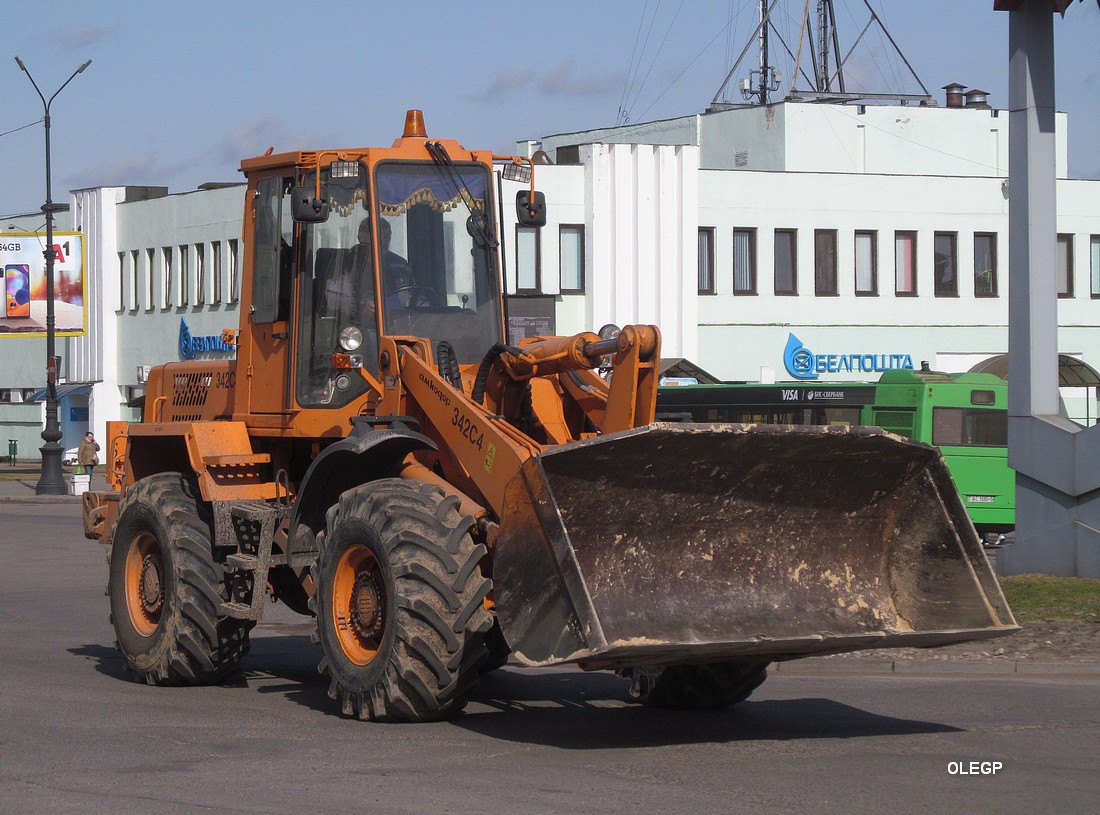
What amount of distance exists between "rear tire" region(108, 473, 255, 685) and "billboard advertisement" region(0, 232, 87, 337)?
128ft

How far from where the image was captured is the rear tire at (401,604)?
28.2 feet

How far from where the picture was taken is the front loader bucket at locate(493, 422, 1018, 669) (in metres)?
8.20

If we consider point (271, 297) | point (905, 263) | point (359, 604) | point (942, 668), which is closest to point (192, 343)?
point (905, 263)

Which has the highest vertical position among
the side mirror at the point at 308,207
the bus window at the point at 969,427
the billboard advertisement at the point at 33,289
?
the billboard advertisement at the point at 33,289

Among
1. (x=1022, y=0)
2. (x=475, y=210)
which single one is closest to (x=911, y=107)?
(x=1022, y=0)

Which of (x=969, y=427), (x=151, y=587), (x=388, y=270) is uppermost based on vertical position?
(x=388, y=270)

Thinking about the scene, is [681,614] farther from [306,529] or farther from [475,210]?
[475,210]

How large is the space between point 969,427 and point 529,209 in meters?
18.7

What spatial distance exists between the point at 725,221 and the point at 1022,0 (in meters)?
31.3

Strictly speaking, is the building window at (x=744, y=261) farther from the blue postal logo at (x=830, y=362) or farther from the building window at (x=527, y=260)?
the building window at (x=527, y=260)

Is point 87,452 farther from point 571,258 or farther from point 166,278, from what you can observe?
point 571,258

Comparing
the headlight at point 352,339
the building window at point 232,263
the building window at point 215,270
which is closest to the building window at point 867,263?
the building window at point 232,263

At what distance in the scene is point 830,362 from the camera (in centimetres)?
4853

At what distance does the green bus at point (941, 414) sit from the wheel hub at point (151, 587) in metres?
15.8
